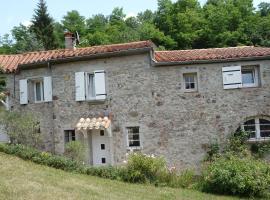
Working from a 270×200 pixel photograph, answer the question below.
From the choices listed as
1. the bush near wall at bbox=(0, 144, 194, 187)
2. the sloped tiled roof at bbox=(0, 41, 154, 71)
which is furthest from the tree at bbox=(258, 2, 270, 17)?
the bush near wall at bbox=(0, 144, 194, 187)

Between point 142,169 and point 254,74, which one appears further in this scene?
point 254,74

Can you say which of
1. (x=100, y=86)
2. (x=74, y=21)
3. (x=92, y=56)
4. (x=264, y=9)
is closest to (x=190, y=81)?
(x=100, y=86)

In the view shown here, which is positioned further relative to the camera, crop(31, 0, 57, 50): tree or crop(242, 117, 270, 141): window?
crop(31, 0, 57, 50): tree

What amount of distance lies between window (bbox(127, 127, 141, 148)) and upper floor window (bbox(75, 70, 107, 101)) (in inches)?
77.5

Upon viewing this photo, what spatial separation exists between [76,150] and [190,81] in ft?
19.8

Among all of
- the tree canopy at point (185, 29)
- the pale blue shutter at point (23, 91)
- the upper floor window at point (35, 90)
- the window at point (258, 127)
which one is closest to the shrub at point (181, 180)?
the window at point (258, 127)

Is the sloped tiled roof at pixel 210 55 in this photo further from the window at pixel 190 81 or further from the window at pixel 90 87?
the window at pixel 90 87

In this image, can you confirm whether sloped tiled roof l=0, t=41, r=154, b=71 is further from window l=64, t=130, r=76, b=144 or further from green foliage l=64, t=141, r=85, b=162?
green foliage l=64, t=141, r=85, b=162

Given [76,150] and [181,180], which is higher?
[76,150]

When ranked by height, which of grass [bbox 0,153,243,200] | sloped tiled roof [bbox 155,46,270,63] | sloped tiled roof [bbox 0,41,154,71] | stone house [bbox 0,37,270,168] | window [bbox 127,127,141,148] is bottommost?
grass [bbox 0,153,243,200]

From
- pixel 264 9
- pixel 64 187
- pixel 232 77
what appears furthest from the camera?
pixel 264 9

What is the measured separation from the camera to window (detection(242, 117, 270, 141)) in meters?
17.7

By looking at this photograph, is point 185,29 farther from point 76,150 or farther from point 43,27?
point 76,150

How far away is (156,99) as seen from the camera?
1812cm
